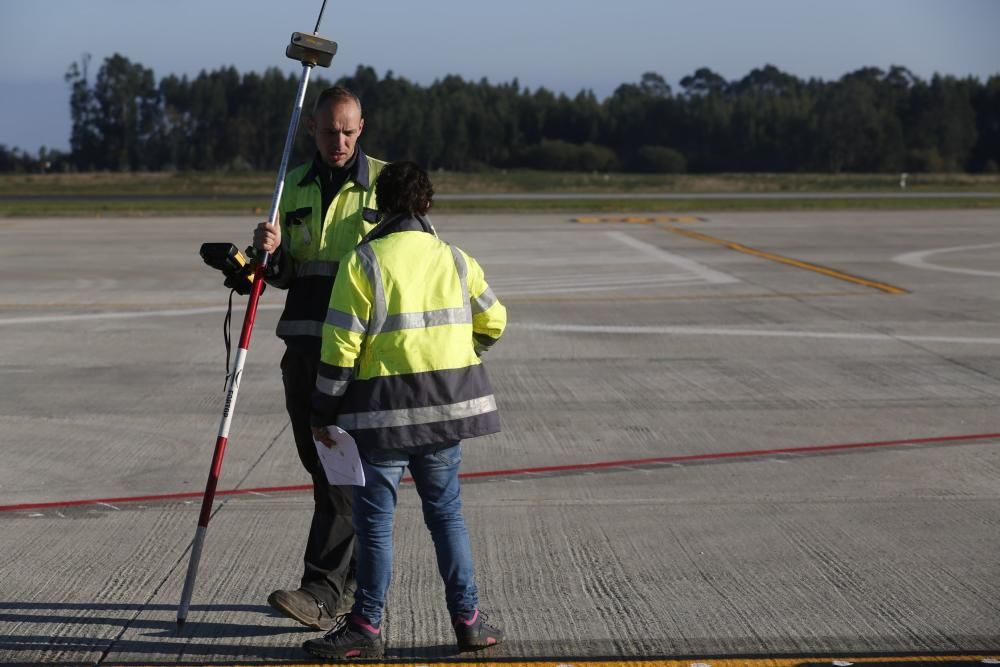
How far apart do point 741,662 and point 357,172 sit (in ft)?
7.40

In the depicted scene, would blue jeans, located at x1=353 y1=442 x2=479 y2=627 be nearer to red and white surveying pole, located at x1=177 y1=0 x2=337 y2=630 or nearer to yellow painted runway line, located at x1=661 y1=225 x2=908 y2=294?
red and white surveying pole, located at x1=177 y1=0 x2=337 y2=630

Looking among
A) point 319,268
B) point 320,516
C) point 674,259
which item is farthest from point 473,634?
point 674,259

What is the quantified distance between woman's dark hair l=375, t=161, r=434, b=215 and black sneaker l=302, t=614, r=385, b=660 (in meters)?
1.46

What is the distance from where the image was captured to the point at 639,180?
68375 mm

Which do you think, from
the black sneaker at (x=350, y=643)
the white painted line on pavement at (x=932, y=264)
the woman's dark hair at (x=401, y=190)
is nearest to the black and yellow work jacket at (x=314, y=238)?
the woman's dark hair at (x=401, y=190)

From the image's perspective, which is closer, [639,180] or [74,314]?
[74,314]

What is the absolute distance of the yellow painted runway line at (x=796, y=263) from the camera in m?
16.2

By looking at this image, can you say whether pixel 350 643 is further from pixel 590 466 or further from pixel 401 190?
pixel 590 466

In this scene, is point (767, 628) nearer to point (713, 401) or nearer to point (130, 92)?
point (713, 401)

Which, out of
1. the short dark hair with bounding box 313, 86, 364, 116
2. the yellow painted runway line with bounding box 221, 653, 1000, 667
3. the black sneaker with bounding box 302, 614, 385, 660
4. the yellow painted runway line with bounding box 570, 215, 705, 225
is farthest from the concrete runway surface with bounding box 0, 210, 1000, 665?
the yellow painted runway line with bounding box 570, 215, 705, 225

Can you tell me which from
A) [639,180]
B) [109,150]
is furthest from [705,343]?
[109,150]

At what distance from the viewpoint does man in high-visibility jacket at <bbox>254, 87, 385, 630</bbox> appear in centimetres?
446

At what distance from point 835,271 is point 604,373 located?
29.6 ft

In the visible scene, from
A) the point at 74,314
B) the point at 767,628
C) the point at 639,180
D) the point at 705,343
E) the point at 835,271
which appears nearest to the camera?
the point at 767,628
